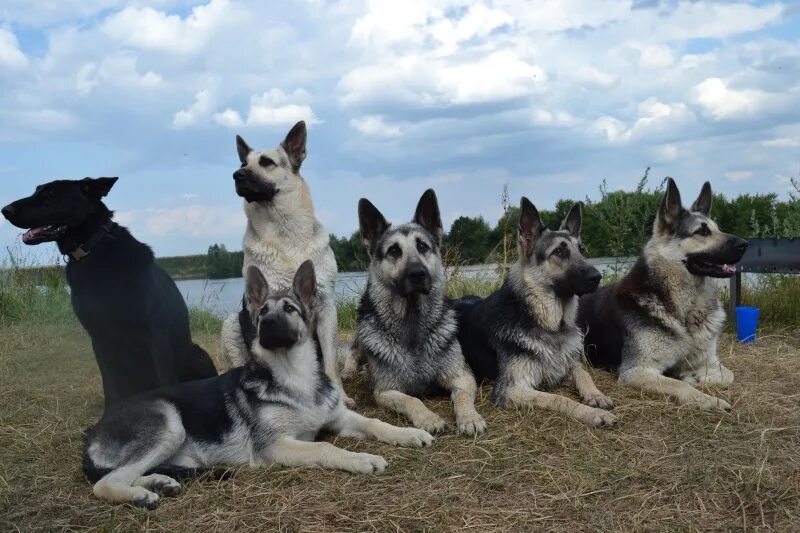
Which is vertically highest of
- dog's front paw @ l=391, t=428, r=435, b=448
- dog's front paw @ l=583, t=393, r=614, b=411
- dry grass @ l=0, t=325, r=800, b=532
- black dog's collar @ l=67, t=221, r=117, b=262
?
black dog's collar @ l=67, t=221, r=117, b=262

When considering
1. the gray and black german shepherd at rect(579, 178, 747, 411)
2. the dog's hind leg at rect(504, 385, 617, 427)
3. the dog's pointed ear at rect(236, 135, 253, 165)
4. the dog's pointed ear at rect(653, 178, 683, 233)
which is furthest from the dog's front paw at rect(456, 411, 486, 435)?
the dog's pointed ear at rect(236, 135, 253, 165)

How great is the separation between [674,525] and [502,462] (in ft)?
3.90

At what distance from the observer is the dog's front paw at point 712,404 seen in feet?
17.3

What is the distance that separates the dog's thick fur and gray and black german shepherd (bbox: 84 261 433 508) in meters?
0.95

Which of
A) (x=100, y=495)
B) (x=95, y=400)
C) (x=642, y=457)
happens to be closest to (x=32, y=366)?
(x=95, y=400)

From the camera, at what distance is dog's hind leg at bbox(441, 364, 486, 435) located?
4.98 metres

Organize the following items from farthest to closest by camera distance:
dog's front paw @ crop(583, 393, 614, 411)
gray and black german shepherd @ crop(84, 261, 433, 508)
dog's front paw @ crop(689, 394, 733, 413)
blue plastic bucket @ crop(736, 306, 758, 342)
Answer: blue plastic bucket @ crop(736, 306, 758, 342) < dog's front paw @ crop(583, 393, 614, 411) < dog's front paw @ crop(689, 394, 733, 413) < gray and black german shepherd @ crop(84, 261, 433, 508)

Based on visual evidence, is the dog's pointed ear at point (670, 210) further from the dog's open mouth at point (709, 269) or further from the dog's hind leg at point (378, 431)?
the dog's hind leg at point (378, 431)

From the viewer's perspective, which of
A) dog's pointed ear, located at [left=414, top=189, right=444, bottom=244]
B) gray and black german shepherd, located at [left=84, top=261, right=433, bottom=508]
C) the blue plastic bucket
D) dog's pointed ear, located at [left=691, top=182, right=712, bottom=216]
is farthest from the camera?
the blue plastic bucket

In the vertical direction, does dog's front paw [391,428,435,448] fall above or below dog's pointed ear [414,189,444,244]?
below

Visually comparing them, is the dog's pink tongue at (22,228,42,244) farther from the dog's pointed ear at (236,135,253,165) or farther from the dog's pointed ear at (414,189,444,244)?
the dog's pointed ear at (414,189,444,244)

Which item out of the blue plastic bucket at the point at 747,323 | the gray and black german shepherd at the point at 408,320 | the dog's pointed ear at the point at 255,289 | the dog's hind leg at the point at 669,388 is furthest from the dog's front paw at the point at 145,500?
the blue plastic bucket at the point at 747,323

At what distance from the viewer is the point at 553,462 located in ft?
14.5

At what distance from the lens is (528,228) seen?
589cm
